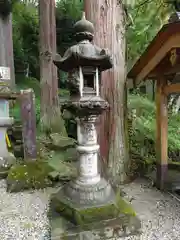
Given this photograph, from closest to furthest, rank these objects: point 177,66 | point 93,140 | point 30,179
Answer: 1. point 93,140
2. point 177,66
3. point 30,179

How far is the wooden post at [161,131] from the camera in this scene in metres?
3.76

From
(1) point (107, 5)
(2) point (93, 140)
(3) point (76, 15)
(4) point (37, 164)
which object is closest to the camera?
(2) point (93, 140)

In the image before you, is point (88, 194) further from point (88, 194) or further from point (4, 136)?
point (4, 136)

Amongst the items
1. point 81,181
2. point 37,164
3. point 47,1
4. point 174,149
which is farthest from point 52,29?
point 81,181

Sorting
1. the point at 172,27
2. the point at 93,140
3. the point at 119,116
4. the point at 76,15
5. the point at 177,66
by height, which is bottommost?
the point at 93,140

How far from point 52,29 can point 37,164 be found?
4.58 m

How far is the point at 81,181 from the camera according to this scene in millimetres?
2920

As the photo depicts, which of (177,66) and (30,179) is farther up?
(177,66)

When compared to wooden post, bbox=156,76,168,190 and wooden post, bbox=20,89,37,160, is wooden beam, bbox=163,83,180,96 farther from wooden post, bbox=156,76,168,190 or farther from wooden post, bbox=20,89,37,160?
wooden post, bbox=20,89,37,160

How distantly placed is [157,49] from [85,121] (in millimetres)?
1449

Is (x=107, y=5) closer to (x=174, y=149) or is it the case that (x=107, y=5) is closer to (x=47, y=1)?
(x=174, y=149)

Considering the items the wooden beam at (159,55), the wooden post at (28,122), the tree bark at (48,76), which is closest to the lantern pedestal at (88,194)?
the wooden beam at (159,55)

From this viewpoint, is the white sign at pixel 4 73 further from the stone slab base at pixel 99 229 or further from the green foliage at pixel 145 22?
the stone slab base at pixel 99 229

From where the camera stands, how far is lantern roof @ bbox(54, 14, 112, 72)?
2600mm
